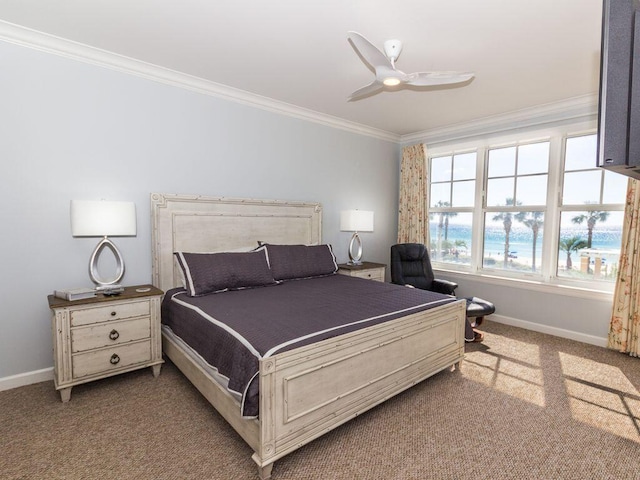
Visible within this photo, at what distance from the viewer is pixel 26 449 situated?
6.12 feet

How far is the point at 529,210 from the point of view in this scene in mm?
4047

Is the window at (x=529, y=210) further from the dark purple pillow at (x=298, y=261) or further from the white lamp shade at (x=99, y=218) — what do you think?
the white lamp shade at (x=99, y=218)

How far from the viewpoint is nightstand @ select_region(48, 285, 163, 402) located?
228 centimetres

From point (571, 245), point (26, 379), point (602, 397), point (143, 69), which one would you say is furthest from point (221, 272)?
point (571, 245)

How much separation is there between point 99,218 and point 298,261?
1.77m

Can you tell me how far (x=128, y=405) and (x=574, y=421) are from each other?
9.64 feet

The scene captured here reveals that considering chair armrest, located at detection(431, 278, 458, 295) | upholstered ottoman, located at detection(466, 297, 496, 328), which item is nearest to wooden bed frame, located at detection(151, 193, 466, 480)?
upholstered ottoman, located at detection(466, 297, 496, 328)

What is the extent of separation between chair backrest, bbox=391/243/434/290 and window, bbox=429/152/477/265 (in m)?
0.67

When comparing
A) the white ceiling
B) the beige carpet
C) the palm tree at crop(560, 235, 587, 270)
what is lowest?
the beige carpet


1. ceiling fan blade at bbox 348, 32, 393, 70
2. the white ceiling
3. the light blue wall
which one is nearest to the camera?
ceiling fan blade at bbox 348, 32, 393, 70

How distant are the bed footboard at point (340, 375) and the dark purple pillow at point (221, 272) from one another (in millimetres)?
1302

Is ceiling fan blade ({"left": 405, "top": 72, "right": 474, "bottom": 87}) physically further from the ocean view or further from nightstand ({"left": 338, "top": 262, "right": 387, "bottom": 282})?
the ocean view

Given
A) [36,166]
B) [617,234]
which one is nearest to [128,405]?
[36,166]

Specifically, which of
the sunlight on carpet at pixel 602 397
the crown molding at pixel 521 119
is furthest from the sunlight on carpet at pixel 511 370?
the crown molding at pixel 521 119
